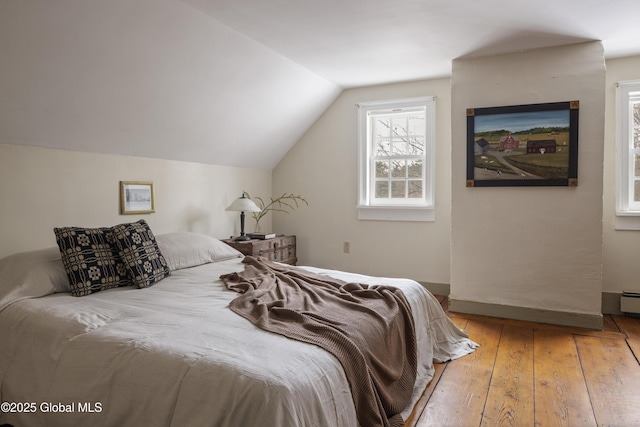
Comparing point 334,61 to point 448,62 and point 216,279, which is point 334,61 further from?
point 216,279

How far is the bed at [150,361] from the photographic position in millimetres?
1415

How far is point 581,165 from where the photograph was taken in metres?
3.52

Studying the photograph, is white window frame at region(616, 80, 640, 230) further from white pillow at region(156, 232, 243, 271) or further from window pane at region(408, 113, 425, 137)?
white pillow at region(156, 232, 243, 271)

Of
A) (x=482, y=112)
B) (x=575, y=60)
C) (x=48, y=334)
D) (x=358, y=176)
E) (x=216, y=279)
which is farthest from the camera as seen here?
(x=358, y=176)

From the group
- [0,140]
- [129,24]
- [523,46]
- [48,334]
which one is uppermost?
[523,46]

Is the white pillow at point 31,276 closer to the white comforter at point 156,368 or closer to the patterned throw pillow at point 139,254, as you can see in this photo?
the white comforter at point 156,368

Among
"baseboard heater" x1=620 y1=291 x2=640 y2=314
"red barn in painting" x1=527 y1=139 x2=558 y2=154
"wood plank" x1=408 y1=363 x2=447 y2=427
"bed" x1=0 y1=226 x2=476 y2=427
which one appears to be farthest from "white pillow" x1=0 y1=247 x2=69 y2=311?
"baseboard heater" x1=620 y1=291 x2=640 y2=314

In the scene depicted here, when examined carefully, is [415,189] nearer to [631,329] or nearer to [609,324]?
[609,324]

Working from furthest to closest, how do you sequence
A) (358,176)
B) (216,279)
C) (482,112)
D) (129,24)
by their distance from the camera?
(358,176) < (482,112) < (216,279) < (129,24)

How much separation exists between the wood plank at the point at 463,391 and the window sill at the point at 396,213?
64.0 inches

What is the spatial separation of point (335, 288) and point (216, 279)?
81 cm

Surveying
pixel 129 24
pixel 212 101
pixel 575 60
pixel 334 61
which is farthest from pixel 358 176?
pixel 129 24

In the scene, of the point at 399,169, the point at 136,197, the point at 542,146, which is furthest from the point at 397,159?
the point at 136,197

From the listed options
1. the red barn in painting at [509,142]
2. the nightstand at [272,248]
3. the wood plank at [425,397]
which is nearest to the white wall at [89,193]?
the nightstand at [272,248]
